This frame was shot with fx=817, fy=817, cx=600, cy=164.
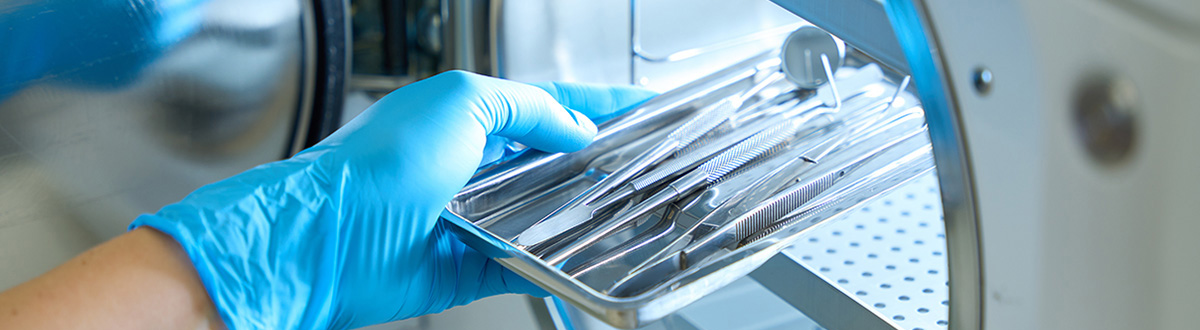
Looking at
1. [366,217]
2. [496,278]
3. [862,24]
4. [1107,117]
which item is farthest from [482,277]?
[1107,117]

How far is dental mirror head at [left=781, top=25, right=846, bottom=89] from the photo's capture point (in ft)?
2.90

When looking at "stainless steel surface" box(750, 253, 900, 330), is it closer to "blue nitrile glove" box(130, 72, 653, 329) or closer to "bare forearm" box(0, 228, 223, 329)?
"blue nitrile glove" box(130, 72, 653, 329)

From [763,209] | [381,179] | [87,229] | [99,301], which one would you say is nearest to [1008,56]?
[763,209]

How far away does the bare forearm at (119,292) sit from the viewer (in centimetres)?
55

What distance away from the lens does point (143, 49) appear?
0.85 meters

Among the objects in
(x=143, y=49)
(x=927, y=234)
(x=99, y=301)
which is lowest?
(x=927, y=234)

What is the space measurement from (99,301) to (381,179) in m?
0.21

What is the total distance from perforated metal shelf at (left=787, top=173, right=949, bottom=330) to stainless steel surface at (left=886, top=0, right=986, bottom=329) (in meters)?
0.33

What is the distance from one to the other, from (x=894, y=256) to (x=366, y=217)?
552 millimetres

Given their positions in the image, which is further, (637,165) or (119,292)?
(637,165)

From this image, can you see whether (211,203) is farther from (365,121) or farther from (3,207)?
(3,207)

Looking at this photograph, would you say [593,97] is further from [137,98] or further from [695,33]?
[137,98]

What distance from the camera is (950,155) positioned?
1.25 ft

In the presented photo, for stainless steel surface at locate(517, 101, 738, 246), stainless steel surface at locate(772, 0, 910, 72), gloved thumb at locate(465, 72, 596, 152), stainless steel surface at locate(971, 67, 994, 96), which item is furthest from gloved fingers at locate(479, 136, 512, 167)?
stainless steel surface at locate(971, 67, 994, 96)
